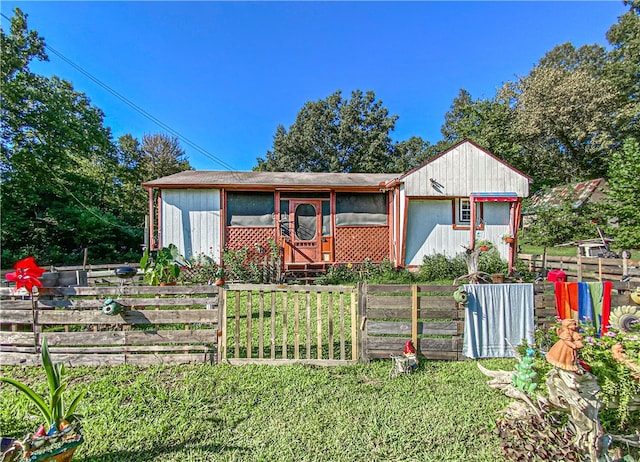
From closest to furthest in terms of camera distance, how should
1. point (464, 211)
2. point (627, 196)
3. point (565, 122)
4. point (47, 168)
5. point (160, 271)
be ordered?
point (160, 271) → point (464, 211) → point (627, 196) → point (47, 168) → point (565, 122)

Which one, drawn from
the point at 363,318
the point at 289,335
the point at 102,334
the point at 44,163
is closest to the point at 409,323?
the point at 363,318

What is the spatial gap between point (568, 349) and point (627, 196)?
677 inches

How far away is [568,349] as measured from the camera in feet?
7.27

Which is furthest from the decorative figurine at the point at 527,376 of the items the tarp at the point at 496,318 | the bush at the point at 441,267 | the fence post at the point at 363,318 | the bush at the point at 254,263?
the bush at the point at 254,263

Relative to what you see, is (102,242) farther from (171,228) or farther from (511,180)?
(511,180)

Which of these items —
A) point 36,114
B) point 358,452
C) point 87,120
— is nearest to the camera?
point 358,452

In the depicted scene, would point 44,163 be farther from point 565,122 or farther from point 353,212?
point 565,122

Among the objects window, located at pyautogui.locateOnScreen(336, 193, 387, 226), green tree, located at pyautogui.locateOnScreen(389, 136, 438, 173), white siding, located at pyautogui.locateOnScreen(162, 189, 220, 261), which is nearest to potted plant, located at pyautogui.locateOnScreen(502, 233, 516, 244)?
window, located at pyautogui.locateOnScreen(336, 193, 387, 226)

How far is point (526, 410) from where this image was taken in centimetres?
285

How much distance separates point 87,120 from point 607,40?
40.0 m

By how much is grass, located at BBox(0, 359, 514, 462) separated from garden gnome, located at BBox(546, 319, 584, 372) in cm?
114

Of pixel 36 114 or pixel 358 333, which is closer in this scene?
pixel 358 333

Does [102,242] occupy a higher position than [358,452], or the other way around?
[102,242]

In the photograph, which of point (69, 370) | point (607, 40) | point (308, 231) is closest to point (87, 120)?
point (308, 231)
